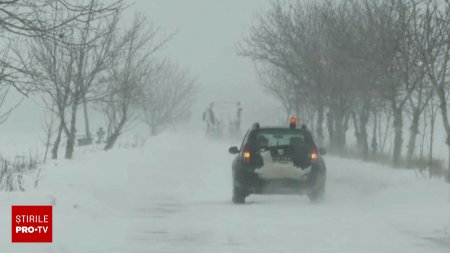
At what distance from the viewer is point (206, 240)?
1282cm

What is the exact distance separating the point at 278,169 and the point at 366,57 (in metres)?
12.2

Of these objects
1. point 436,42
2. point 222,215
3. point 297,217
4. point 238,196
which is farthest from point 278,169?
point 436,42

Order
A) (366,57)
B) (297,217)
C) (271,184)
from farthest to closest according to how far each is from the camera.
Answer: (366,57)
(271,184)
(297,217)

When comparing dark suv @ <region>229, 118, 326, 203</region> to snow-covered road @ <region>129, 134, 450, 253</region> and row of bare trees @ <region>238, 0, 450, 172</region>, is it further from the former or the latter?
row of bare trees @ <region>238, 0, 450, 172</region>

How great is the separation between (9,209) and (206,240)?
281cm

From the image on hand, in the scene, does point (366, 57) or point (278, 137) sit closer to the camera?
point (278, 137)

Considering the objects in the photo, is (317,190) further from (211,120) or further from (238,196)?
(211,120)

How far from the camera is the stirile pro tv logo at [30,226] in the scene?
35.1 ft

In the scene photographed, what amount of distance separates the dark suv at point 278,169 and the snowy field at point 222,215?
345 mm

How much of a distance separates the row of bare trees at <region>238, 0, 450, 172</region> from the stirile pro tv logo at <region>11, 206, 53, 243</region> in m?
12.3

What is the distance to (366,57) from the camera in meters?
30.1

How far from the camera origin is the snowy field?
12188 millimetres

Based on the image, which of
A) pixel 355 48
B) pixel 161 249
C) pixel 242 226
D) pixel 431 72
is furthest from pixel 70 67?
pixel 161 249

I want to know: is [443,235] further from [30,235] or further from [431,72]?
[431,72]
